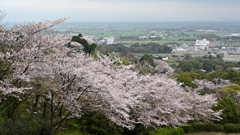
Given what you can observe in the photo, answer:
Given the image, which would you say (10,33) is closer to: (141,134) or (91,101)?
(91,101)

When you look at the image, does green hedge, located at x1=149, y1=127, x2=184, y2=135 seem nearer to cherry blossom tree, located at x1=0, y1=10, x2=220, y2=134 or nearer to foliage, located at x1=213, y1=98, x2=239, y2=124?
cherry blossom tree, located at x1=0, y1=10, x2=220, y2=134

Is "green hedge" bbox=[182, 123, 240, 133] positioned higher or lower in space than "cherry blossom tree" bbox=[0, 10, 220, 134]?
lower

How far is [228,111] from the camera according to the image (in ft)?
45.5

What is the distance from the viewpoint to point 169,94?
32.1ft

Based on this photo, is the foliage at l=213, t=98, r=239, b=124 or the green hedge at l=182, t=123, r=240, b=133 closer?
the green hedge at l=182, t=123, r=240, b=133

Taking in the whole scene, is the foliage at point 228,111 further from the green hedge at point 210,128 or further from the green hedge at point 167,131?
the green hedge at point 167,131

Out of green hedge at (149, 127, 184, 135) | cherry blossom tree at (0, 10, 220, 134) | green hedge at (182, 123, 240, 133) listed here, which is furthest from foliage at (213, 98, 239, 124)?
cherry blossom tree at (0, 10, 220, 134)

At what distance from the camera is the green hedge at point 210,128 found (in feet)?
40.9

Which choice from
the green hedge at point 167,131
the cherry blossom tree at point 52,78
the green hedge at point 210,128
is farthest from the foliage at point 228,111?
the cherry blossom tree at point 52,78

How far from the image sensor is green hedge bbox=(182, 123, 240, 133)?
12.5 meters

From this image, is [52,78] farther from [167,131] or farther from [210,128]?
[210,128]

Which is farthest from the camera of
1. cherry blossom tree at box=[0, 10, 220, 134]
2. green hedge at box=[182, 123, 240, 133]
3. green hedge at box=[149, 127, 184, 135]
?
green hedge at box=[182, 123, 240, 133]

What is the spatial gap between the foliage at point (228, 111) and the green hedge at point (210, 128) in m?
0.64

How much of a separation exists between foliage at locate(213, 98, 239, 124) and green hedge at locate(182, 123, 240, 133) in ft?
2.08
